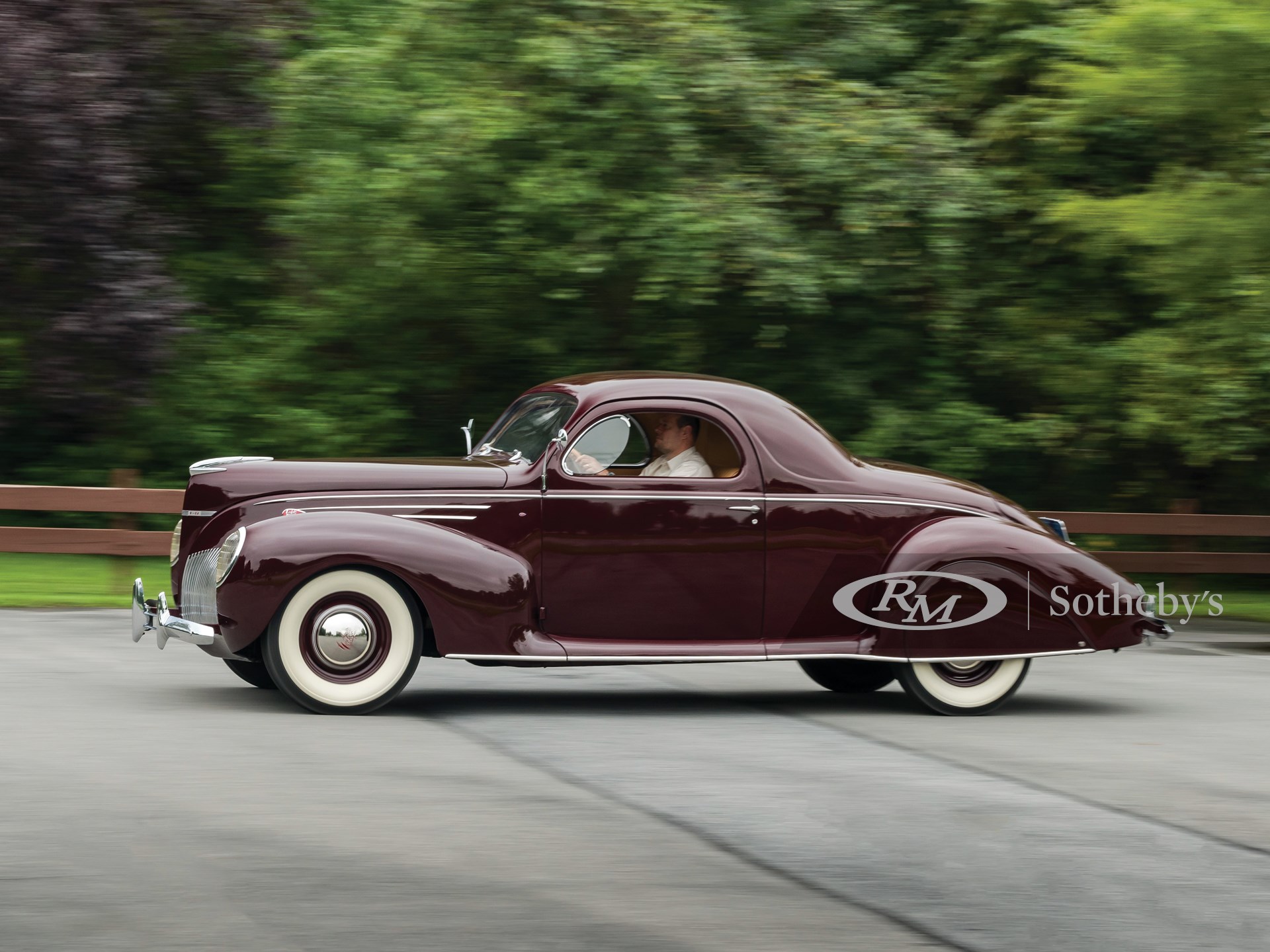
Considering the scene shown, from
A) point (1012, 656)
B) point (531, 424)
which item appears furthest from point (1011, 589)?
point (531, 424)

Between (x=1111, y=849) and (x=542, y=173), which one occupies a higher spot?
(x=542, y=173)

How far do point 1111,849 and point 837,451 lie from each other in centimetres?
365

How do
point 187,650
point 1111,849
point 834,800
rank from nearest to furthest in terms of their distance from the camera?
point 1111,849 < point 834,800 < point 187,650

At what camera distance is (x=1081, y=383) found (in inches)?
743

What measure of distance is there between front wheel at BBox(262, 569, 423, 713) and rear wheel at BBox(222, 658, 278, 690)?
96 centimetres

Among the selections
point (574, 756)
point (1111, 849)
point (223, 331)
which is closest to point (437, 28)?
point (223, 331)

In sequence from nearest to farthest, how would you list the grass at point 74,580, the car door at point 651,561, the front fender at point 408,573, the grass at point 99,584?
the front fender at point 408,573 < the car door at point 651,561 < the grass at point 74,580 < the grass at point 99,584

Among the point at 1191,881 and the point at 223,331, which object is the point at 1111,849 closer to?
the point at 1191,881

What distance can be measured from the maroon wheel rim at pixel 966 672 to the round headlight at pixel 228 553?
150 inches

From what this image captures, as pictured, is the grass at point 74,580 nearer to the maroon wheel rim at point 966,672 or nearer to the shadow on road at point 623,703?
the shadow on road at point 623,703

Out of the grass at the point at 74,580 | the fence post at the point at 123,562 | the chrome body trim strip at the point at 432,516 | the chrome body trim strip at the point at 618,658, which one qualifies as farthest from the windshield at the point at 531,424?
the fence post at the point at 123,562

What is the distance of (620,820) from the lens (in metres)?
6.77

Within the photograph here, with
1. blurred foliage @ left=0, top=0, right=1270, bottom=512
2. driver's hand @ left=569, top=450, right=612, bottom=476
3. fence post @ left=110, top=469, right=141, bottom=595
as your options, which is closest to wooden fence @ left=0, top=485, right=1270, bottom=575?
fence post @ left=110, top=469, right=141, bottom=595

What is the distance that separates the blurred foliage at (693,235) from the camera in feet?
57.1
